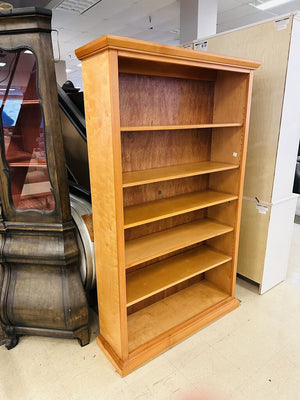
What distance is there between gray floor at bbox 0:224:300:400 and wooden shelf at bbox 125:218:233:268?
70cm

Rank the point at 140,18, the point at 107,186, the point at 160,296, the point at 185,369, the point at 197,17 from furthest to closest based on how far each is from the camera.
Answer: the point at 140,18
the point at 197,17
the point at 160,296
the point at 185,369
the point at 107,186

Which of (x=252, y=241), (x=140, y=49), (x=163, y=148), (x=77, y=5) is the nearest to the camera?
(x=140, y=49)

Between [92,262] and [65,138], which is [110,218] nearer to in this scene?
[92,262]

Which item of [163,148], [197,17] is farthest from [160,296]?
[197,17]

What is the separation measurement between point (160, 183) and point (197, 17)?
10.8ft

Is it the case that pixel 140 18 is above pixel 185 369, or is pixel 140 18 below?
above

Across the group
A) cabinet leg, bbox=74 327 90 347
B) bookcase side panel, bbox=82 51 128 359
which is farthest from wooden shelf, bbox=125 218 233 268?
cabinet leg, bbox=74 327 90 347

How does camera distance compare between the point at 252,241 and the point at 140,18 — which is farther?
the point at 140,18

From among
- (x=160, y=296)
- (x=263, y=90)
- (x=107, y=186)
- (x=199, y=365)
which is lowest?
(x=199, y=365)

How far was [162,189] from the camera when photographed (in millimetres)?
2059

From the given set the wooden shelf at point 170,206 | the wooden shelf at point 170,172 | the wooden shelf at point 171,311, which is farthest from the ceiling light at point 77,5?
the wooden shelf at point 171,311

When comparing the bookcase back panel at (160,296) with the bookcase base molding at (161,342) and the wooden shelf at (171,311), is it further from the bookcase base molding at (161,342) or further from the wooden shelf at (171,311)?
the bookcase base molding at (161,342)

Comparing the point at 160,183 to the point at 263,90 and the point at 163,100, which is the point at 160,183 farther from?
the point at 263,90

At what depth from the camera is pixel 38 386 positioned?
161 centimetres
